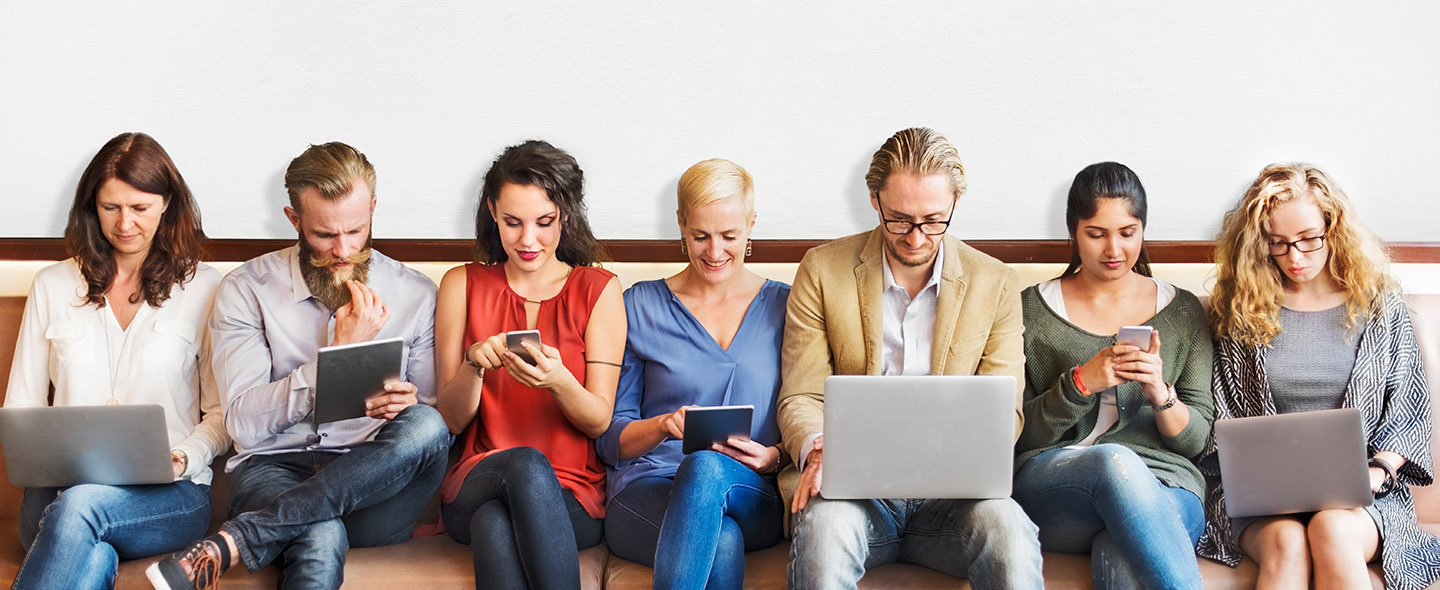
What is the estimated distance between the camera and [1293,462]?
208 centimetres

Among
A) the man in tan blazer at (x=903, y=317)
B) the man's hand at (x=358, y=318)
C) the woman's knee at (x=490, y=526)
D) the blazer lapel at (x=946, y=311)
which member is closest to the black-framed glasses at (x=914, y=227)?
the man in tan blazer at (x=903, y=317)

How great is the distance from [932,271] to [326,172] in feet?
4.47

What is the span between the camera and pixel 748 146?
9.76 feet

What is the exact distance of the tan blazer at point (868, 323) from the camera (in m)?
2.33

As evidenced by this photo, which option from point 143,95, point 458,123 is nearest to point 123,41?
point 143,95

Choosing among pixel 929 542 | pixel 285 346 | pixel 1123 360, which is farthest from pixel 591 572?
pixel 1123 360

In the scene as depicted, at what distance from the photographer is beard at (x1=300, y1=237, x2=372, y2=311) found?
245 centimetres

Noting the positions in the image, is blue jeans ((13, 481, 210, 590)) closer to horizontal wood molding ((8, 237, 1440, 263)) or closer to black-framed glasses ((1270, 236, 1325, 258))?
horizontal wood molding ((8, 237, 1440, 263))

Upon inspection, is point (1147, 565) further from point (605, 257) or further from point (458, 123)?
point (458, 123)

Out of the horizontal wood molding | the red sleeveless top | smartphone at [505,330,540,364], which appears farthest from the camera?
the horizontal wood molding

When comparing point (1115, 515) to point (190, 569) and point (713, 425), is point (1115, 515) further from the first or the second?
point (190, 569)

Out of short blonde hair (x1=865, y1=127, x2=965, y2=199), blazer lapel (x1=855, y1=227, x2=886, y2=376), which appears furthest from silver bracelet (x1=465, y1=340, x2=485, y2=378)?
short blonde hair (x1=865, y1=127, x2=965, y2=199)

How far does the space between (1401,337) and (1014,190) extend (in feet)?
3.24

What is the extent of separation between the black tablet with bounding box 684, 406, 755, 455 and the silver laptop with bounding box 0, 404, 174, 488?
1.03 meters
